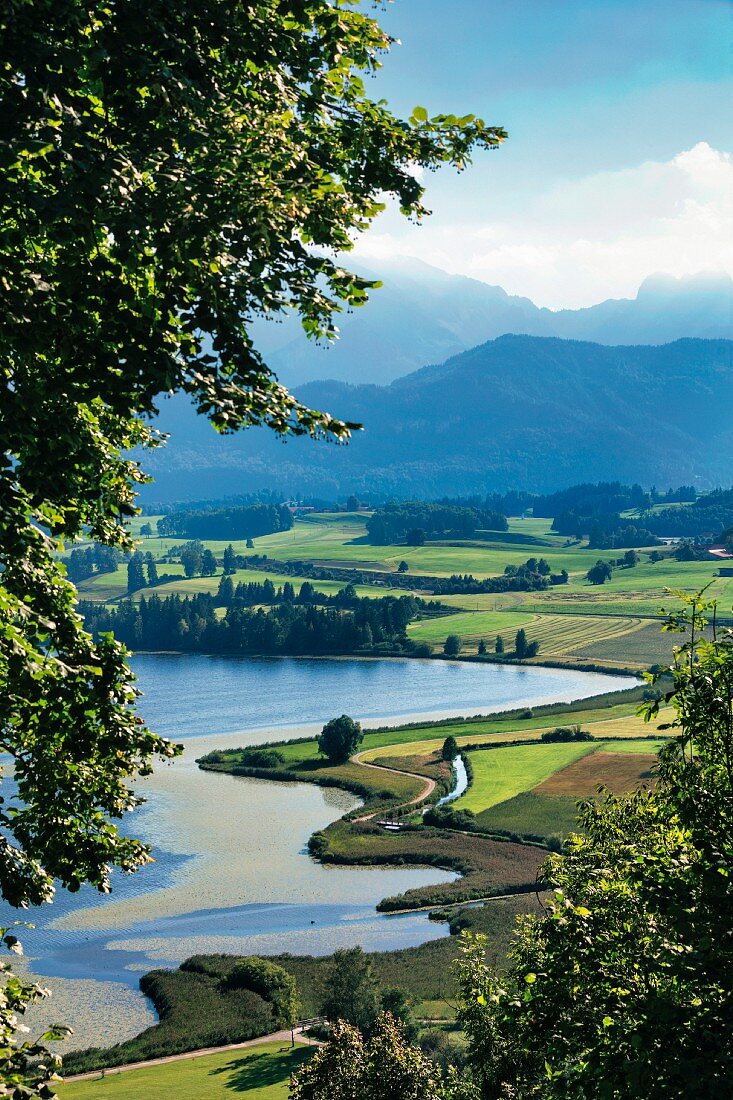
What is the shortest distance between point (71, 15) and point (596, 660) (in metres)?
163

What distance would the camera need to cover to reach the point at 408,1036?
46.0 meters

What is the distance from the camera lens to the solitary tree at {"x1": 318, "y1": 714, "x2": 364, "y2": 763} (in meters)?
113

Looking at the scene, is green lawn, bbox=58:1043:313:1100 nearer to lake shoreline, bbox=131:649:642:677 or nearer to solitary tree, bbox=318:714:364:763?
solitary tree, bbox=318:714:364:763

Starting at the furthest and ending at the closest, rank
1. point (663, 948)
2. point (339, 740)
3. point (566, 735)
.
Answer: point (566, 735), point (339, 740), point (663, 948)

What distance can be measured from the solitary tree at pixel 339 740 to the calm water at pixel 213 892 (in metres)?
8.51

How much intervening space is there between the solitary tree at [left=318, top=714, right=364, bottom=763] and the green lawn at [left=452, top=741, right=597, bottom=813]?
1282cm

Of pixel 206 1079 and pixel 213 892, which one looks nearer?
pixel 206 1079

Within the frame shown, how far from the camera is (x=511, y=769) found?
10444 centimetres

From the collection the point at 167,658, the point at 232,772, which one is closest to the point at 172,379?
the point at 232,772

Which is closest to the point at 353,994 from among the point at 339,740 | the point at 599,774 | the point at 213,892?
the point at 213,892

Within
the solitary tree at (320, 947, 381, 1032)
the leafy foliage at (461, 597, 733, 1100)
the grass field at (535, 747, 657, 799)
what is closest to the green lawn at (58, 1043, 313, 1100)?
the solitary tree at (320, 947, 381, 1032)

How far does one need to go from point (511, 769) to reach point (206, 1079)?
200 feet

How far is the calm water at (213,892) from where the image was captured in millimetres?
63688

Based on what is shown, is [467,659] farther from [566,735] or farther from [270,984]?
[270,984]
